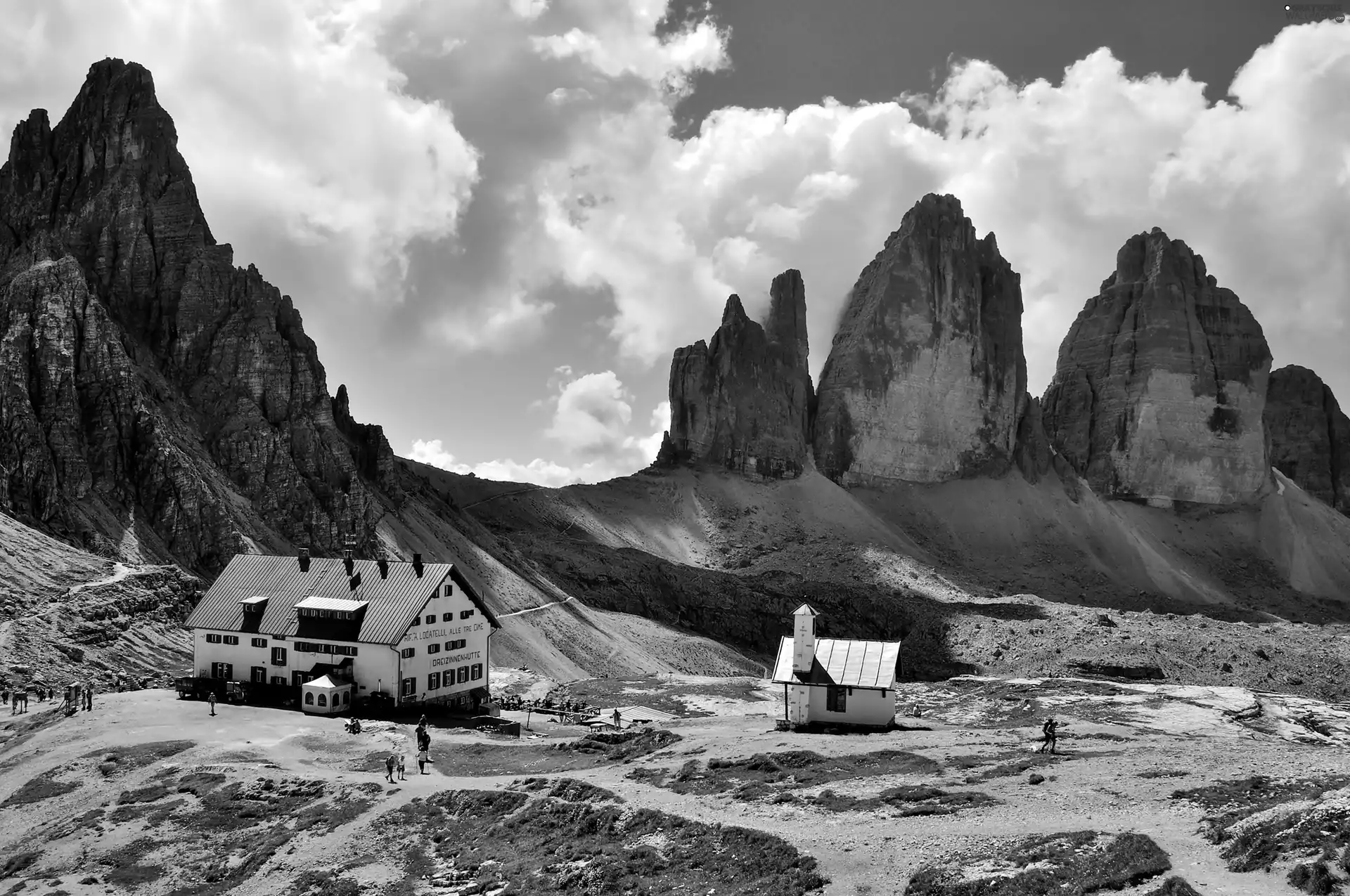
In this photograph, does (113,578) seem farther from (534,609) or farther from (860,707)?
(860,707)

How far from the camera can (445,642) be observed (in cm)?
6347

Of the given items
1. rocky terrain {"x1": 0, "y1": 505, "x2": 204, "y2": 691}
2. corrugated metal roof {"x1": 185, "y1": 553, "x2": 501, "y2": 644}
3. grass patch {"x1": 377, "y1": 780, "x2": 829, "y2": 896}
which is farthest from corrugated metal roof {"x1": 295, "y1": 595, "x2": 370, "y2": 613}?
grass patch {"x1": 377, "y1": 780, "x2": 829, "y2": 896}

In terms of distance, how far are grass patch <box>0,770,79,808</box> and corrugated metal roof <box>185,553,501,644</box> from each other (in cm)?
1710

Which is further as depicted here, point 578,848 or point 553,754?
point 553,754

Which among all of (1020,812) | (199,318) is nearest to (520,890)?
(1020,812)

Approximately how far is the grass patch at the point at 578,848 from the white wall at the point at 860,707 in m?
18.7

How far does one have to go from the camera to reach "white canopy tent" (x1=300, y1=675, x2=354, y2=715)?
2296 inches

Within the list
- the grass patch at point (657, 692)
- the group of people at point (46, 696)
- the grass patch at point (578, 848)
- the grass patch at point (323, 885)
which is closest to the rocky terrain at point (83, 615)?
the group of people at point (46, 696)

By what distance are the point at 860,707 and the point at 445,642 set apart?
23.8m

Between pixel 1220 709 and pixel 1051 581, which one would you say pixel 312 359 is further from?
pixel 1051 581

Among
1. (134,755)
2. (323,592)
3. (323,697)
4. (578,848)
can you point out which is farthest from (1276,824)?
(323,592)

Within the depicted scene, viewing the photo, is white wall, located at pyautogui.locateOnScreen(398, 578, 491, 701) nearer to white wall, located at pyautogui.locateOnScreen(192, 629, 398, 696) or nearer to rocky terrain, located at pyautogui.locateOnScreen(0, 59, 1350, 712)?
white wall, located at pyautogui.locateOnScreen(192, 629, 398, 696)

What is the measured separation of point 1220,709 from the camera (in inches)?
3214

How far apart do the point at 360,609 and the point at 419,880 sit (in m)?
30.3
